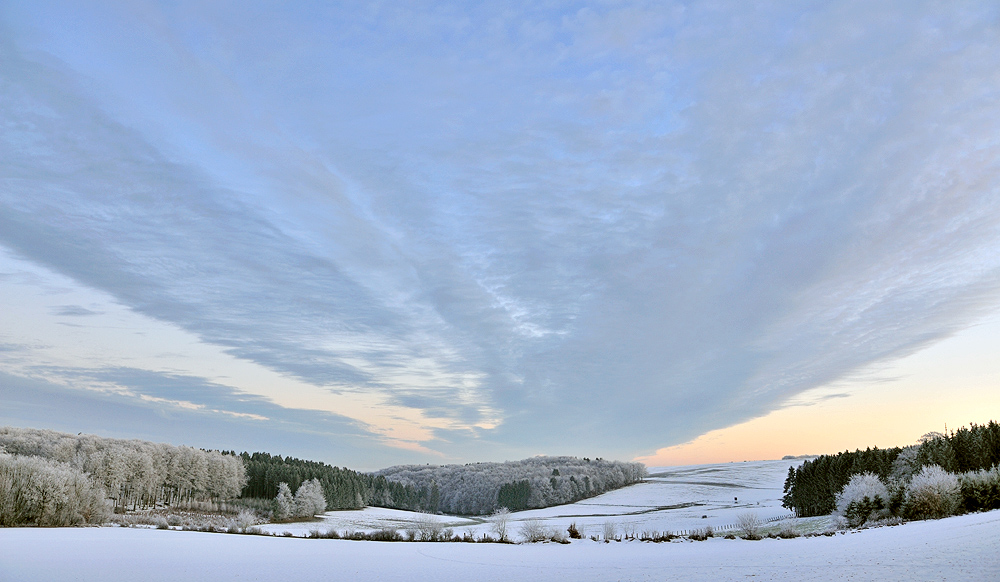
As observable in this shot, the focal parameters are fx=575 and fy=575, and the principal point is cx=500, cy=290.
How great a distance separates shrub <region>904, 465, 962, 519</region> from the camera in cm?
3978

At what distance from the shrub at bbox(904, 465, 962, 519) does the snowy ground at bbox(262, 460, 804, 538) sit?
15.0 m

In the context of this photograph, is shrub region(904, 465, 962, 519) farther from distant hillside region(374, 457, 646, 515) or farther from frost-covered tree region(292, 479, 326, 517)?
distant hillside region(374, 457, 646, 515)

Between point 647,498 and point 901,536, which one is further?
point 647,498

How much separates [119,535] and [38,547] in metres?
11.3

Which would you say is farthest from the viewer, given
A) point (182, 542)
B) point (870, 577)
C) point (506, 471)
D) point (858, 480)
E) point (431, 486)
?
point (506, 471)

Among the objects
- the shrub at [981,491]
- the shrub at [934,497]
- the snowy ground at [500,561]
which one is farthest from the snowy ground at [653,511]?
the snowy ground at [500,561]

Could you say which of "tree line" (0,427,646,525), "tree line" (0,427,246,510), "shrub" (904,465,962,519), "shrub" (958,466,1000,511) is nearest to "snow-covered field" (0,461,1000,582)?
"shrub" (958,466,1000,511)

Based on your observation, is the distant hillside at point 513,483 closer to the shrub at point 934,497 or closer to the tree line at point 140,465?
the tree line at point 140,465

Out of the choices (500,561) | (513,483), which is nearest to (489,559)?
(500,561)

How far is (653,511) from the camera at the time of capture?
363 feet

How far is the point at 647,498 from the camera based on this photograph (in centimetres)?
13300

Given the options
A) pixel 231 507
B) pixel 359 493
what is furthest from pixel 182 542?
pixel 359 493

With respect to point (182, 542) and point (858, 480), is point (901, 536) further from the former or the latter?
point (182, 542)

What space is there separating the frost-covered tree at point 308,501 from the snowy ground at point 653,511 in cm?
222
